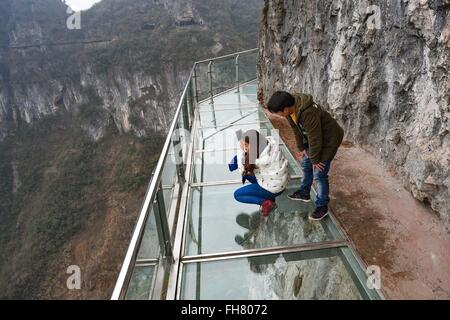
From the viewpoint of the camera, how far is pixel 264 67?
909cm

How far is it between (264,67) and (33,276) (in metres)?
40.5

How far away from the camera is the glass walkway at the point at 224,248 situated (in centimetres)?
238

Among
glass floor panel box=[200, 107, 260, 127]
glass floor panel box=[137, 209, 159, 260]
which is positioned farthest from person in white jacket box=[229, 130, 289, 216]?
glass floor panel box=[200, 107, 260, 127]

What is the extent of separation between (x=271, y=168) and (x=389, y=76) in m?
1.81

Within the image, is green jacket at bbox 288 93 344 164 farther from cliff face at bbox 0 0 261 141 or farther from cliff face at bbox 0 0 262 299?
cliff face at bbox 0 0 261 141

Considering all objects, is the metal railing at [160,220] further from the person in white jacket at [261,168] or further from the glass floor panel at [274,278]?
the person in white jacket at [261,168]

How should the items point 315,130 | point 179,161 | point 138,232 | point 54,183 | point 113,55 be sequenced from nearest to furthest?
1. point 138,232
2. point 315,130
3. point 179,161
4. point 54,183
5. point 113,55

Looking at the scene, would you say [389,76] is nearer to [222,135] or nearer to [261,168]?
[261,168]

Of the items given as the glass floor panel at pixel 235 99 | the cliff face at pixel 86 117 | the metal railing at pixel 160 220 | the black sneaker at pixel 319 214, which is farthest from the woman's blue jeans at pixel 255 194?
the cliff face at pixel 86 117

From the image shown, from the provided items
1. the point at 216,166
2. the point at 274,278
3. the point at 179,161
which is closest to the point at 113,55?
the point at 216,166

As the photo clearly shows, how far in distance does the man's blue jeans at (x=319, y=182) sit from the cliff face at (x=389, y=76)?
90 centimetres

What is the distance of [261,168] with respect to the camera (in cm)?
345

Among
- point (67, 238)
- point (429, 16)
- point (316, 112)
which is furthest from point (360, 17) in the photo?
point (67, 238)

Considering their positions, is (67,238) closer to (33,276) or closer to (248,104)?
(33,276)
